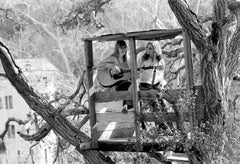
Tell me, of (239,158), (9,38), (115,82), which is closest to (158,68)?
(115,82)

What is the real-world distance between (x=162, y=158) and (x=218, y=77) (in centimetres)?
214

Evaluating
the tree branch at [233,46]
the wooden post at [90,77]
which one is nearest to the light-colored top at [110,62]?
the wooden post at [90,77]

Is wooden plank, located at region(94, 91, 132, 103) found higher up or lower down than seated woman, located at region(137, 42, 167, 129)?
lower down

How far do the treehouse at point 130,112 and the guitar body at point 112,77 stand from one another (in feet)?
0.57

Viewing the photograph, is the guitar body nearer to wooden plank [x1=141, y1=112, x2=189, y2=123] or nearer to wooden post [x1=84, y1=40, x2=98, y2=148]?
wooden post [x1=84, y1=40, x2=98, y2=148]

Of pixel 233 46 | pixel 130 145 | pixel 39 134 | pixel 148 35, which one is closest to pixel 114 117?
pixel 130 145

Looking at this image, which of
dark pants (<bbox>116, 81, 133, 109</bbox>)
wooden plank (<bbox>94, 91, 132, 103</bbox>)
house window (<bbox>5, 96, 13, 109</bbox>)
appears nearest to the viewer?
wooden plank (<bbox>94, 91, 132, 103</bbox>)

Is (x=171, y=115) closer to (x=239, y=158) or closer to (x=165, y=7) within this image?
(x=239, y=158)

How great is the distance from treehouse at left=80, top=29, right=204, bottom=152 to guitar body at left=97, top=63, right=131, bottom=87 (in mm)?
174

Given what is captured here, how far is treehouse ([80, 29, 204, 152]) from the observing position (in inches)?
343

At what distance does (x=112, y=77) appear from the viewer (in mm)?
9477

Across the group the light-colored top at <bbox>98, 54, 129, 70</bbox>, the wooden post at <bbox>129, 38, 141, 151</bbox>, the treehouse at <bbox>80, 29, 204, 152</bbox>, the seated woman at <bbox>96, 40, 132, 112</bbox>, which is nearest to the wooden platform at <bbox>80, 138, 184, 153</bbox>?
the treehouse at <bbox>80, 29, 204, 152</bbox>

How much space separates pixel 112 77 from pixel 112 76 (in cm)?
3

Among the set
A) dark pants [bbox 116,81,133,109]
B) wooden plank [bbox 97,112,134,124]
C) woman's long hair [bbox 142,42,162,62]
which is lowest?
wooden plank [bbox 97,112,134,124]
